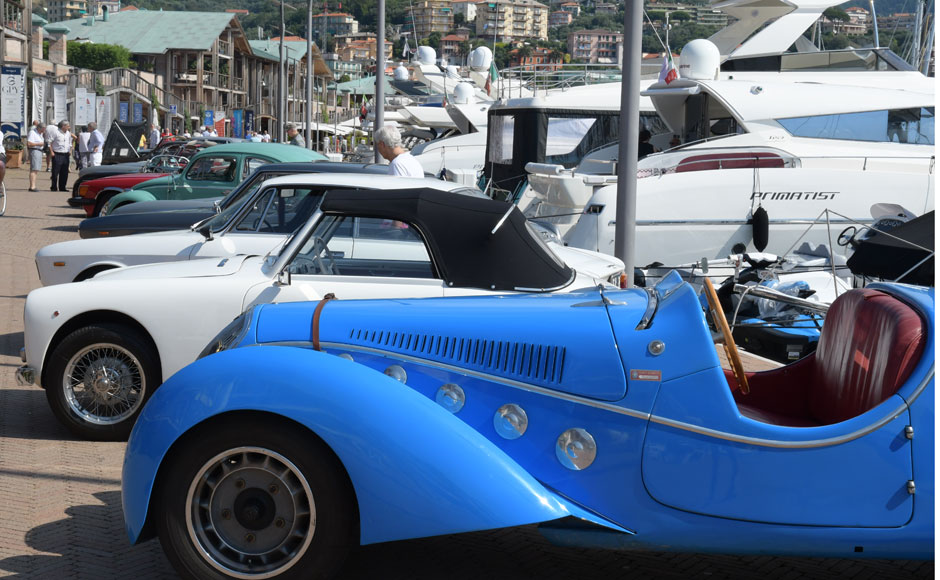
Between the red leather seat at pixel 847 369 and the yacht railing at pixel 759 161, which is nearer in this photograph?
the red leather seat at pixel 847 369

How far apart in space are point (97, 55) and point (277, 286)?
3186 inches

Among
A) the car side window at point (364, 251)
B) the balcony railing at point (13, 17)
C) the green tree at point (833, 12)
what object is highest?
the balcony railing at point (13, 17)

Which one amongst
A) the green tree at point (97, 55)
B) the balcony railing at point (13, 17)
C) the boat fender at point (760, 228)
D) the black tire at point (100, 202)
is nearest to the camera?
the boat fender at point (760, 228)

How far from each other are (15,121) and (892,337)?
3540 cm

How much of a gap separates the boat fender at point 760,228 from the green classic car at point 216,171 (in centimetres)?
557

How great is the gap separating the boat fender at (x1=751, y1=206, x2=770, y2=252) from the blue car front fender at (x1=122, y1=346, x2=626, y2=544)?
7.45m

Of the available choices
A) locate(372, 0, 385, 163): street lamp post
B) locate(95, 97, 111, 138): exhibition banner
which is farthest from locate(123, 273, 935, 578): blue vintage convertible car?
locate(95, 97, 111, 138): exhibition banner

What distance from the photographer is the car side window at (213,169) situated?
14219mm

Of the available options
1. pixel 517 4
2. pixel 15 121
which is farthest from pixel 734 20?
pixel 517 4

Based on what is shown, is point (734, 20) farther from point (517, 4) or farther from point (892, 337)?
point (517, 4)

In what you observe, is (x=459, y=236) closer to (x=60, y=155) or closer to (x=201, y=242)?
(x=201, y=242)

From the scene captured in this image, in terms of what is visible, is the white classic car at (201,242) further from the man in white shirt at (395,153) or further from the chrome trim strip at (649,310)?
the chrome trim strip at (649,310)

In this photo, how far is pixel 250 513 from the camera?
12.5ft

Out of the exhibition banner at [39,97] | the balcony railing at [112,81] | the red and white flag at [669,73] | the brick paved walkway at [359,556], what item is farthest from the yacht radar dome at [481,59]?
the brick paved walkway at [359,556]
